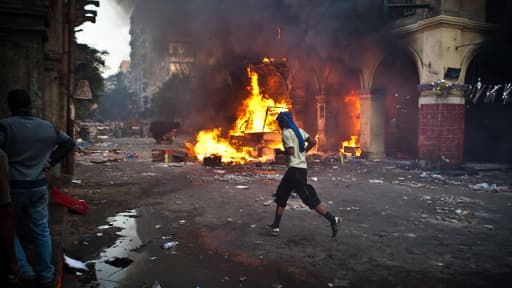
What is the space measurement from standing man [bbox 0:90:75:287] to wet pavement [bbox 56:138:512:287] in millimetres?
641

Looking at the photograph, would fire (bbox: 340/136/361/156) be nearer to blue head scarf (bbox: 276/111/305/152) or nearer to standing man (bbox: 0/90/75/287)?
blue head scarf (bbox: 276/111/305/152)

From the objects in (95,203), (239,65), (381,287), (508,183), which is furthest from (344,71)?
(381,287)

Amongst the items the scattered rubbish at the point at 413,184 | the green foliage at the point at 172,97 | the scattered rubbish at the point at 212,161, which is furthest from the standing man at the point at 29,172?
the green foliage at the point at 172,97

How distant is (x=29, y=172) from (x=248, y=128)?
53.6 ft

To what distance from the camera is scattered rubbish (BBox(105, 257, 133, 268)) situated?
4.25 meters

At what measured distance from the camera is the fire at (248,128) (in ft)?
54.1

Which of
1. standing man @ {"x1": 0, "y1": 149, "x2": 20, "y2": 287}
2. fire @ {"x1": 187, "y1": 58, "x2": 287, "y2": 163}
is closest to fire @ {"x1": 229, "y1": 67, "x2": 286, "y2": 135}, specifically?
fire @ {"x1": 187, "y1": 58, "x2": 287, "y2": 163}

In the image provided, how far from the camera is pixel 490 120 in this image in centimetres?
1499

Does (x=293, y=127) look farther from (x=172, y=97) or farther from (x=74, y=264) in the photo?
(x=172, y=97)

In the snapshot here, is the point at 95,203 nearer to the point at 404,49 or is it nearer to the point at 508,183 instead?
the point at 508,183

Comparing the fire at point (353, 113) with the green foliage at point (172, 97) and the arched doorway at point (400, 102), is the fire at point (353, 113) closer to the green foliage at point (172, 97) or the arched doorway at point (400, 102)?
the arched doorway at point (400, 102)

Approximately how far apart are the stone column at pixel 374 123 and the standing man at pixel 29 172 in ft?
46.9

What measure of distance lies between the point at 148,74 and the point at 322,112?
164 feet

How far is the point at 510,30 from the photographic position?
13.1 metres
